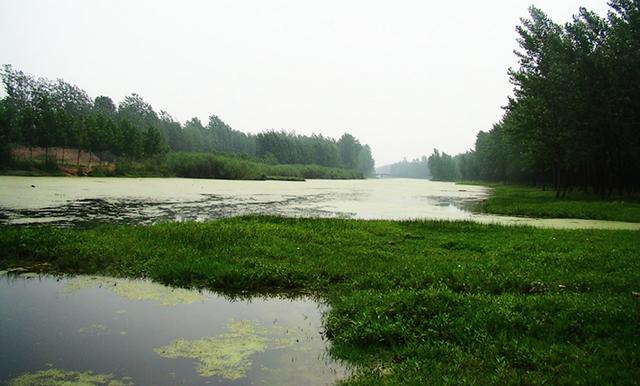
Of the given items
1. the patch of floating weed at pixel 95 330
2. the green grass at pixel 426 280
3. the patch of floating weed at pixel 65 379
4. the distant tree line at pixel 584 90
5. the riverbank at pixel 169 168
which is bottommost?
the patch of floating weed at pixel 95 330

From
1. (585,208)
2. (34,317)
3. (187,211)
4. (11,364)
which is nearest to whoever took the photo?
(11,364)

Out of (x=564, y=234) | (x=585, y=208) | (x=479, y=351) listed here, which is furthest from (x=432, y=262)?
(x=585, y=208)

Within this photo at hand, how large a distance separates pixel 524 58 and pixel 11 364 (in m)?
43.6

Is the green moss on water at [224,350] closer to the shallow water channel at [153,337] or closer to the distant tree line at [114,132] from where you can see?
the shallow water channel at [153,337]

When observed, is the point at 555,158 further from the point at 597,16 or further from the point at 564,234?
the point at 564,234

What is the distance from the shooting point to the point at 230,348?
6461mm

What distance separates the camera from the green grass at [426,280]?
5598mm

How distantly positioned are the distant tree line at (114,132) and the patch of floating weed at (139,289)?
203 ft

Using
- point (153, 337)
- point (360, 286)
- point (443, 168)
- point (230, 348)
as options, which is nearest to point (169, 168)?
point (360, 286)

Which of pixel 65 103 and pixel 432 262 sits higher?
pixel 65 103

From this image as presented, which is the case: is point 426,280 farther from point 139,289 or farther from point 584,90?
point 584,90

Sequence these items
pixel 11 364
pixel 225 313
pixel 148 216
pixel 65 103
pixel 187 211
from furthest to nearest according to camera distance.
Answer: pixel 65 103, pixel 187 211, pixel 148 216, pixel 225 313, pixel 11 364

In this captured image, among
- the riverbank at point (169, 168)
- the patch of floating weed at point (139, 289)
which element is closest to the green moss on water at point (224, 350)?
the patch of floating weed at point (139, 289)

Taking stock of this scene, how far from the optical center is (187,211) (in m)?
22.5
